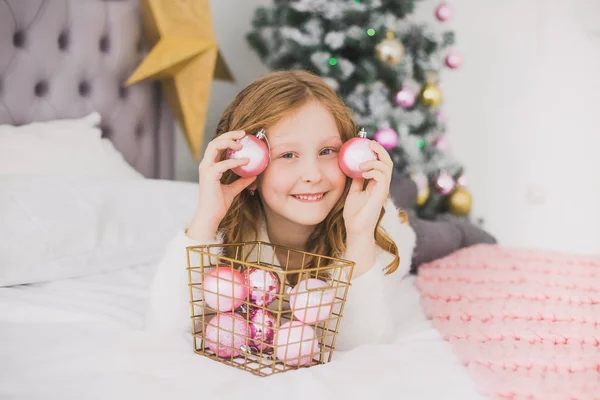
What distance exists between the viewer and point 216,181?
3.07ft

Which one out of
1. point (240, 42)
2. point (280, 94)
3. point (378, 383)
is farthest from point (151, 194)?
point (240, 42)

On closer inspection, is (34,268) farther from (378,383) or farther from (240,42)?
(240,42)

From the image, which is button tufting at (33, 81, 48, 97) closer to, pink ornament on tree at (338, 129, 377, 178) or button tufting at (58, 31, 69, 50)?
button tufting at (58, 31, 69, 50)

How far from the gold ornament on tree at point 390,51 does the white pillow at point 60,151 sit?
1.17m

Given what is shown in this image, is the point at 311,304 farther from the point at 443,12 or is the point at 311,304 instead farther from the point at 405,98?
the point at 443,12

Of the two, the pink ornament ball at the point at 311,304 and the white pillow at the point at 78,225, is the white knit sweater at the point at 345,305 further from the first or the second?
the white pillow at the point at 78,225

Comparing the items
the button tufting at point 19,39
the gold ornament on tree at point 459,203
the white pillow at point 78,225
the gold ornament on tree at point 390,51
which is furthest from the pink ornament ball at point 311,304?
the gold ornament on tree at point 459,203

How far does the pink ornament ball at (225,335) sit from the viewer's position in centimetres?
84

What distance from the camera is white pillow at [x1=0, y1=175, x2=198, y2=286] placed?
1160 millimetres

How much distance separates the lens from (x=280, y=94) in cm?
102

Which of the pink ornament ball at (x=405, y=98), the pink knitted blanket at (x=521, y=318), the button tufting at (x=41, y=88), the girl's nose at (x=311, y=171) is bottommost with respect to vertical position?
the pink knitted blanket at (x=521, y=318)

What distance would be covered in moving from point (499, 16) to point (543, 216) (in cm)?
122

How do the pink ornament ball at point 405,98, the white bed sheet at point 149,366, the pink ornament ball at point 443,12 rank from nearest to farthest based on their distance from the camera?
the white bed sheet at point 149,366 < the pink ornament ball at point 405,98 < the pink ornament ball at point 443,12

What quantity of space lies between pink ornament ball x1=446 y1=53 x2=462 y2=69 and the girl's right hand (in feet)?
6.76
